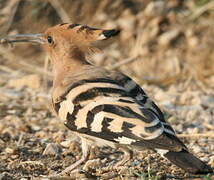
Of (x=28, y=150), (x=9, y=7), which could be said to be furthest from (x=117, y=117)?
(x=9, y=7)

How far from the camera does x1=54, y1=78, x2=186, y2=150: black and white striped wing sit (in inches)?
116

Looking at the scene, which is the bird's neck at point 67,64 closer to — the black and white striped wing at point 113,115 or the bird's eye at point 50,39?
the bird's eye at point 50,39

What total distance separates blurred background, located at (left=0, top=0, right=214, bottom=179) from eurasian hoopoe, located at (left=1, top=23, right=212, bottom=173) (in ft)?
3.68

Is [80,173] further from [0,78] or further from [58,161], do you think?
[0,78]

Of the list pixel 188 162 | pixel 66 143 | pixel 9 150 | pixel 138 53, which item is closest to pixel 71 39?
pixel 66 143

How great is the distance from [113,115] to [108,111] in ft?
0.14

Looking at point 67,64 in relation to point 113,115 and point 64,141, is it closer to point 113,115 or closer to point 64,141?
point 64,141

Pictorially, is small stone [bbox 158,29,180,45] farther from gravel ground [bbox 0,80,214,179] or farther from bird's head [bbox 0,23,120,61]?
bird's head [bbox 0,23,120,61]

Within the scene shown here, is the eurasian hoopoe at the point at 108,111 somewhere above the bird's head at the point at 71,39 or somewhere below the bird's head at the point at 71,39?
below

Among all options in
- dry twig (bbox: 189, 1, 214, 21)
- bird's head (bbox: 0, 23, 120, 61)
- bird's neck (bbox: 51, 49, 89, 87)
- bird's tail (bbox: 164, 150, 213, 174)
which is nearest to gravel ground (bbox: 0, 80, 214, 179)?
bird's tail (bbox: 164, 150, 213, 174)

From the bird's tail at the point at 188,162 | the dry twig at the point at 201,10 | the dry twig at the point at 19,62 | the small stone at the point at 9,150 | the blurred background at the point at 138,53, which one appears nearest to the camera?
the bird's tail at the point at 188,162

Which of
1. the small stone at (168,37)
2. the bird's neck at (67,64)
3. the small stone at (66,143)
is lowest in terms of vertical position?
the small stone at (66,143)

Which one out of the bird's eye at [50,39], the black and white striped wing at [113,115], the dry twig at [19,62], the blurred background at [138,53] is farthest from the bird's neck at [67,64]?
the dry twig at [19,62]

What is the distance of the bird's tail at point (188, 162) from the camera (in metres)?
2.83
